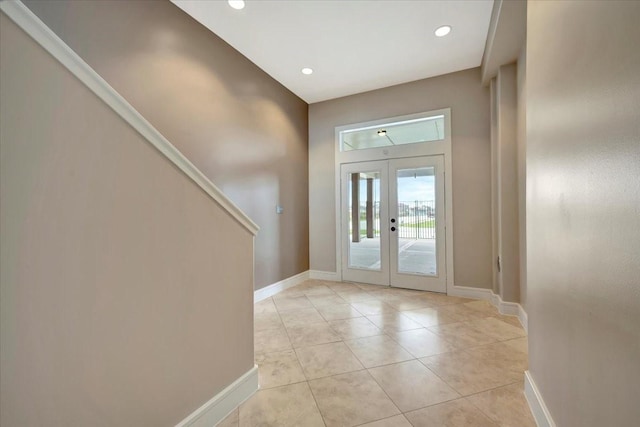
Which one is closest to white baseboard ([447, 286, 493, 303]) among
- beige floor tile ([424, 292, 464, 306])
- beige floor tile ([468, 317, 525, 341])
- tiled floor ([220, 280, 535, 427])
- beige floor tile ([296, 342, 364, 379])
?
beige floor tile ([424, 292, 464, 306])

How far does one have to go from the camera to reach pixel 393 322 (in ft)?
9.43

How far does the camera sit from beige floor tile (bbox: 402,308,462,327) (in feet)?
9.37

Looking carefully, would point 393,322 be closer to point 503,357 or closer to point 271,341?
point 503,357

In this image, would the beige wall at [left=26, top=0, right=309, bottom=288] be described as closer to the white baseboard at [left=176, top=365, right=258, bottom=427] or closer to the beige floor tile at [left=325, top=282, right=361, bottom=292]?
the beige floor tile at [left=325, top=282, right=361, bottom=292]

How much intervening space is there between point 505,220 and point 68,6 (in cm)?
445

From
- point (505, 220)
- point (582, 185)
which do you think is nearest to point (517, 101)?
point (505, 220)

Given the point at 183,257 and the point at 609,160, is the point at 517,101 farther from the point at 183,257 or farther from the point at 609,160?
the point at 183,257

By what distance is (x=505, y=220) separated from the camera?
3.06 meters

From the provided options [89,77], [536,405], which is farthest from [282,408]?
[89,77]

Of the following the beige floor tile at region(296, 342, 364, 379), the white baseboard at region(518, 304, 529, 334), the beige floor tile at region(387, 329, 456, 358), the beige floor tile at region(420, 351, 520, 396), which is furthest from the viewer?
the white baseboard at region(518, 304, 529, 334)

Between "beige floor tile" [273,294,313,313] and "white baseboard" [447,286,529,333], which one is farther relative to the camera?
Result: "beige floor tile" [273,294,313,313]

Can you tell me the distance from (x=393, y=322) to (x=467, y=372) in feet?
3.17

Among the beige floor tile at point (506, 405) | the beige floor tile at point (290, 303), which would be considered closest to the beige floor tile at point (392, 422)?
the beige floor tile at point (506, 405)

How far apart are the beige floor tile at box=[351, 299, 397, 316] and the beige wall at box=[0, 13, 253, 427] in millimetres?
2123
